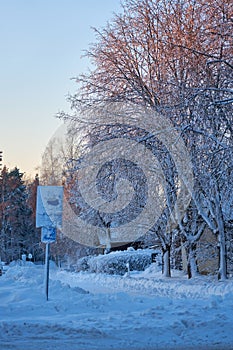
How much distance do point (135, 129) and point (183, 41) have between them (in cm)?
314

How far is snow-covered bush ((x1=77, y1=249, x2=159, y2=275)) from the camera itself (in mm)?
31094

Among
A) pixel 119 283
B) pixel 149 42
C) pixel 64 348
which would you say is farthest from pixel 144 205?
pixel 64 348

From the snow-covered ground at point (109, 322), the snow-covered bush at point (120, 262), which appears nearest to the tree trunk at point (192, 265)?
the snow-covered ground at point (109, 322)

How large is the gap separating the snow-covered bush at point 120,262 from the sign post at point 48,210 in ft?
58.2

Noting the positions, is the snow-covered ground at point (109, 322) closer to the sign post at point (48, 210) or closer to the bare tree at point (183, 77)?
the sign post at point (48, 210)

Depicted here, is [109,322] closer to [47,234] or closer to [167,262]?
[47,234]

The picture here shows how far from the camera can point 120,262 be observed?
31312mm

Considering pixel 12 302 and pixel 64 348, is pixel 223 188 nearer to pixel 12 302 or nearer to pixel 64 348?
pixel 12 302

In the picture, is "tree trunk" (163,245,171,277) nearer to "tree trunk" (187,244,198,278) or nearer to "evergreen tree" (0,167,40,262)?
"tree trunk" (187,244,198,278)

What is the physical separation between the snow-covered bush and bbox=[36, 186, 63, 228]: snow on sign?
1778 centimetres

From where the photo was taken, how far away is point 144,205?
2084 centimetres

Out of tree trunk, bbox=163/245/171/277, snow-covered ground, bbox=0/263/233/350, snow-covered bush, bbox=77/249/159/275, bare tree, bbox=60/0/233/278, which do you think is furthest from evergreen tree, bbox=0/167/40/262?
snow-covered ground, bbox=0/263/233/350

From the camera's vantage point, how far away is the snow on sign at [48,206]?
13.1m

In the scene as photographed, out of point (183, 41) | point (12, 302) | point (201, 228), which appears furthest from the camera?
point (201, 228)
